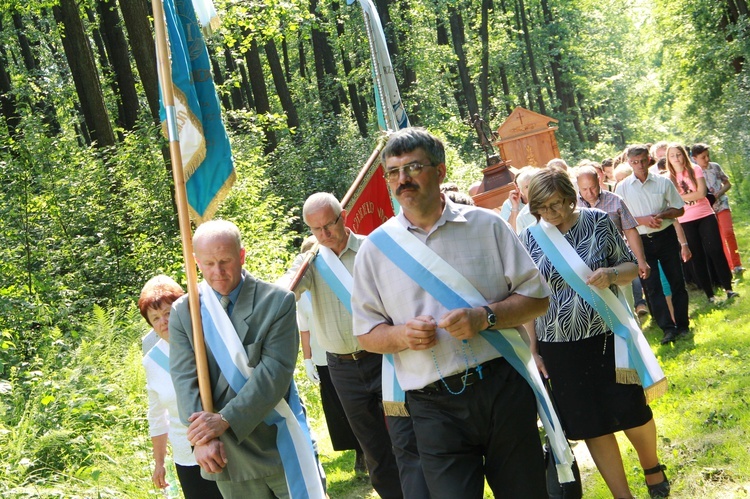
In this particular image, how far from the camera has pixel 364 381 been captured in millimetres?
6863

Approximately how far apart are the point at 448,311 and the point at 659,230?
728cm

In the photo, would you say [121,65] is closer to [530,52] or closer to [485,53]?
[485,53]

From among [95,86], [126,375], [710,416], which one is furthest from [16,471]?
[95,86]

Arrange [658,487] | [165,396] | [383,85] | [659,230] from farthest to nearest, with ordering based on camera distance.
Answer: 1. [659,230]
2. [383,85]
3. [658,487]
4. [165,396]

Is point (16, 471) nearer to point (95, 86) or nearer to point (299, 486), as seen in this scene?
point (299, 486)

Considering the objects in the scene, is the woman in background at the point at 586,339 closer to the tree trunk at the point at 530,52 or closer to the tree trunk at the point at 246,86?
the tree trunk at the point at 246,86

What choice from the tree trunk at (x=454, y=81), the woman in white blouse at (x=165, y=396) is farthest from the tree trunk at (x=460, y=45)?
the woman in white blouse at (x=165, y=396)

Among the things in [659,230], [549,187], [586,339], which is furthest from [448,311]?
[659,230]

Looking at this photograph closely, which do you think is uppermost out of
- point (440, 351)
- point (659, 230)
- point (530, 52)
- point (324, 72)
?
point (324, 72)

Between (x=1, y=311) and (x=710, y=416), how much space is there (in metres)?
7.31

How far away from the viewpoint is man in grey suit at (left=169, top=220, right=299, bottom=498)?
4793 mm

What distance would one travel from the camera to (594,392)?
6074 mm

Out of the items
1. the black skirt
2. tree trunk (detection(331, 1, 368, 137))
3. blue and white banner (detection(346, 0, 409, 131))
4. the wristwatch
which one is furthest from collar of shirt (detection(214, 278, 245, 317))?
tree trunk (detection(331, 1, 368, 137))

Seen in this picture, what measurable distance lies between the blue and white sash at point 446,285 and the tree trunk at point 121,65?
15.9 m
